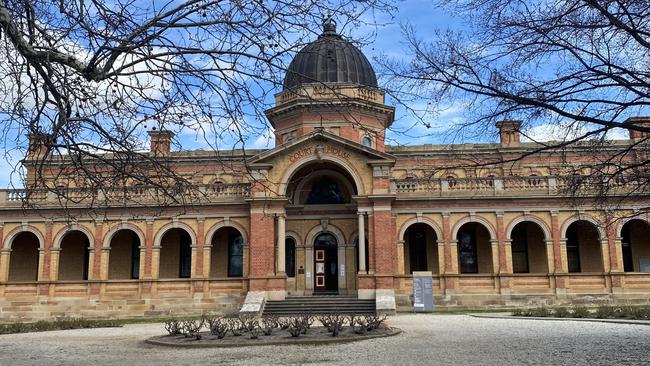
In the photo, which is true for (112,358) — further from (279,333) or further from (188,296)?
(188,296)

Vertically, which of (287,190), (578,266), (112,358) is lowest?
(112,358)

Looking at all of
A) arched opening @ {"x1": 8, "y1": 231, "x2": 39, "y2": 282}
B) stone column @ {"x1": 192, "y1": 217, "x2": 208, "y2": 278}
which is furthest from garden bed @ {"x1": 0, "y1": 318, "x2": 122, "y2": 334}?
arched opening @ {"x1": 8, "y1": 231, "x2": 39, "y2": 282}

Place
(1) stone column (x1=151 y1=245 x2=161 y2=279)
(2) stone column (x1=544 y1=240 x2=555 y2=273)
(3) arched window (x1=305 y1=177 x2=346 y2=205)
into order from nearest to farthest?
(2) stone column (x1=544 y1=240 x2=555 y2=273), (1) stone column (x1=151 y1=245 x2=161 y2=279), (3) arched window (x1=305 y1=177 x2=346 y2=205)

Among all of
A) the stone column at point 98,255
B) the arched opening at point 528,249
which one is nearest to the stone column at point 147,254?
the stone column at point 98,255

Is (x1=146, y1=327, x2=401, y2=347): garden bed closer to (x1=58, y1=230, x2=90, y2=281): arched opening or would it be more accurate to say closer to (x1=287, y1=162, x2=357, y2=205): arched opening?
(x1=287, y1=162, x2=357, y2=205): arched opening

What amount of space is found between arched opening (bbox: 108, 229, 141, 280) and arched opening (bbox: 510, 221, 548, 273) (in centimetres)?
2195

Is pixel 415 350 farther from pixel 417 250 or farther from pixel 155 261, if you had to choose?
pixel 155 261

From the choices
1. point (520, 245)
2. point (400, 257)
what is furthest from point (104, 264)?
point (520, 245)

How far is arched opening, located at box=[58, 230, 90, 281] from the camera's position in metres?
34.7

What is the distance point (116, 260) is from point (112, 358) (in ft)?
73.0

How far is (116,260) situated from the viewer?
34.6m

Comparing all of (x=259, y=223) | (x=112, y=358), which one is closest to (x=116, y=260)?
(x=259, y=223)

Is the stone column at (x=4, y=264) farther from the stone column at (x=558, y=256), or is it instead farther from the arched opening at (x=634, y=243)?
the arched opening at (x=634, y=243)

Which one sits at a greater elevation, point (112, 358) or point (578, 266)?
point (578, 266)
